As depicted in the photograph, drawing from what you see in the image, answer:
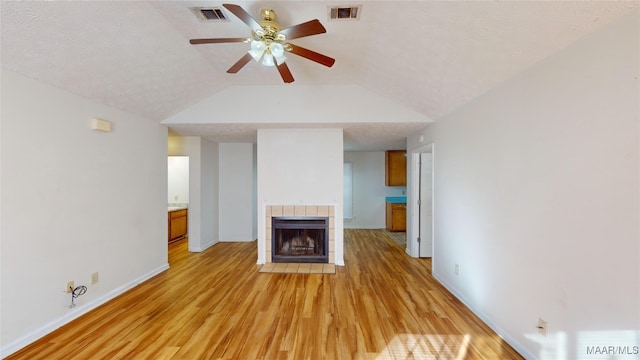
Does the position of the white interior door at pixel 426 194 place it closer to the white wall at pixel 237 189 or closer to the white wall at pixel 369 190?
the white wall at pixel 369 190

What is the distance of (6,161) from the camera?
6.25 ft

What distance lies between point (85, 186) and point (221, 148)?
2.92 meters

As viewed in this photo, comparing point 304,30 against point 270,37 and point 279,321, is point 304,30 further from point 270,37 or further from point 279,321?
point 279,321

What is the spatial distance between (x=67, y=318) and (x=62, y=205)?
1.08 metres

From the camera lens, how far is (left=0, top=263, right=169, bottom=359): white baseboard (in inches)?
76.3

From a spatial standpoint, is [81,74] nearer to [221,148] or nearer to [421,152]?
[221,148]

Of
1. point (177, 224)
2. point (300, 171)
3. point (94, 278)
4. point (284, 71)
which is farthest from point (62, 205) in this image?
point (177, 224)

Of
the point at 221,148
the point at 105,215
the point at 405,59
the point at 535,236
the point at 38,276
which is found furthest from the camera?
the point at 221,148

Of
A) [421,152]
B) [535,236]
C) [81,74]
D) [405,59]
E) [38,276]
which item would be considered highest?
[405,59]

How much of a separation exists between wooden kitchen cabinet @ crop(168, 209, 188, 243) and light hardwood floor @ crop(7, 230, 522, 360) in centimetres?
206

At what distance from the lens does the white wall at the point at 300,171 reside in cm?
397

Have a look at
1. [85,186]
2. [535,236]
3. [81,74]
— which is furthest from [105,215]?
[535,236]

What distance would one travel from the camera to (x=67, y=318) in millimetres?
2350

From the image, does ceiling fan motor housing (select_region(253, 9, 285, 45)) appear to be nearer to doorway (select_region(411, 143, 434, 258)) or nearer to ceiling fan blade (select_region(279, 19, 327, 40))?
ceiling fan blade (select_region(279, 19, 327, 40))
